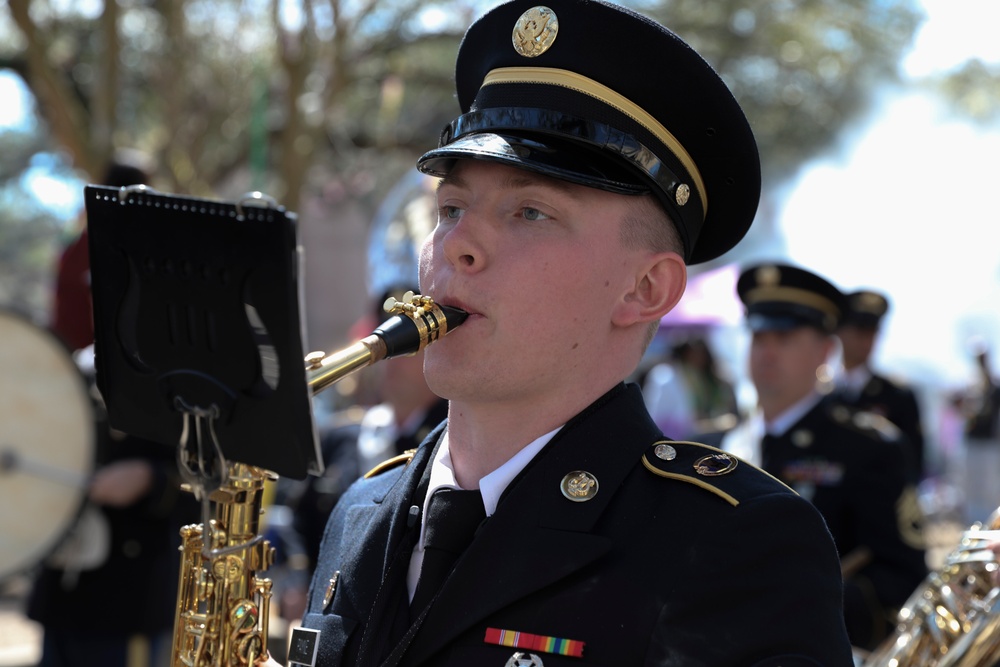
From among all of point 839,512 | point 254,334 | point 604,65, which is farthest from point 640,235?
point 839,512

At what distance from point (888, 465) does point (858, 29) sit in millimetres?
10562

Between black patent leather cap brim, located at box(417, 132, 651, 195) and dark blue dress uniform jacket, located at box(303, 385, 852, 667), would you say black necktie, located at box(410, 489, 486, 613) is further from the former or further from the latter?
black patent leather cap brim, located at box(417, 132, 651, 195)

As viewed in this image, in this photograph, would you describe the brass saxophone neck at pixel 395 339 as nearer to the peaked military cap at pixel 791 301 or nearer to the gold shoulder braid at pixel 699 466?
the gold shoulder braid at pixel 699 466

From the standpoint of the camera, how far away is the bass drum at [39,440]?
4301mm

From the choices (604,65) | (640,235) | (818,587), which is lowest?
(818,587)

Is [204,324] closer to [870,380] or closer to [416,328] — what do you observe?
[416,328]

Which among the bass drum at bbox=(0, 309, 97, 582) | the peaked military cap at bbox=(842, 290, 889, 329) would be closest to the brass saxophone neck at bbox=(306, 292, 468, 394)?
the bass drum at bbox=(0, 309, 97, 582)

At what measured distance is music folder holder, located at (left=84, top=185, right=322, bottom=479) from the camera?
1.55 meters

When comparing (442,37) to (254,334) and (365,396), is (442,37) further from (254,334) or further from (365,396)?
(254,334)

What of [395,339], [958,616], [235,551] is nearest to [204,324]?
[395,339]

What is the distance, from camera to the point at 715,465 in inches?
73.9

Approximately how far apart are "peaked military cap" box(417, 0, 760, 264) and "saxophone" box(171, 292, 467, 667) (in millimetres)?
292

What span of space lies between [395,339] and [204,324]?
297mm

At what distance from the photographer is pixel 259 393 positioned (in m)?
1.63
